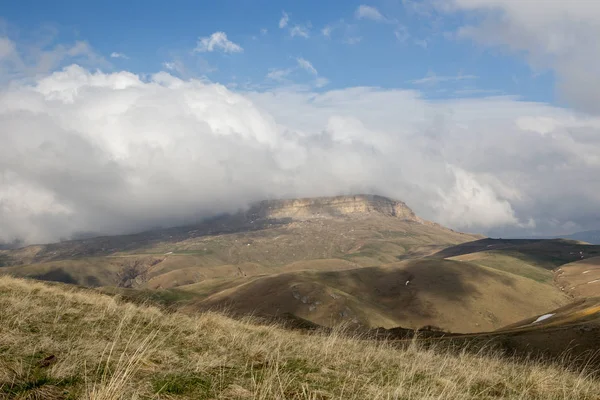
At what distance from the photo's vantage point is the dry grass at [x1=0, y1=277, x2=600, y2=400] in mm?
5938

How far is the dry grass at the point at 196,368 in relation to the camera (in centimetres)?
594

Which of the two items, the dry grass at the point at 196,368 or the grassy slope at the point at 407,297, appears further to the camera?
the grassy slope at the point at 407,297

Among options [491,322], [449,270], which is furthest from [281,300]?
[449,270]

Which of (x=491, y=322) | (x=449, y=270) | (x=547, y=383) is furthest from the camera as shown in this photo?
(x=449, y=270)

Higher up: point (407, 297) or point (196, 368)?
point (196, 368)

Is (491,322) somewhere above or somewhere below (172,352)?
below

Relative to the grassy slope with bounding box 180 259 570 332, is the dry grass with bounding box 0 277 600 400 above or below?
above

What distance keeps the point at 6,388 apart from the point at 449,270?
189m

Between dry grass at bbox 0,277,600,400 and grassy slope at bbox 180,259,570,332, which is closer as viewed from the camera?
dry grass at bbox 0,277,600,400

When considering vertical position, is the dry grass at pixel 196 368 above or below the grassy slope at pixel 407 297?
above

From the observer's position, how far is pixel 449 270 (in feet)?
594

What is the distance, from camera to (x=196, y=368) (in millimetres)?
7207

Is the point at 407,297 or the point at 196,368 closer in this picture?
the point at 196,368

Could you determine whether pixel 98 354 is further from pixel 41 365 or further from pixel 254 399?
pixel 254 399
